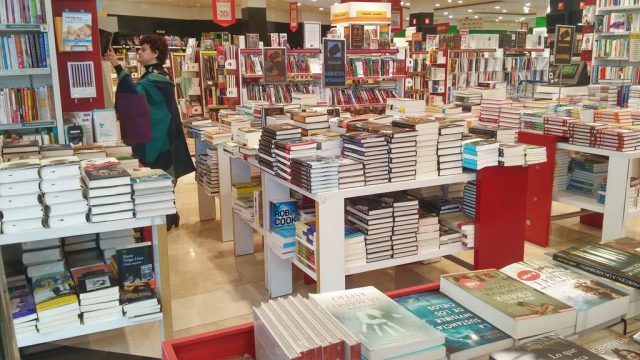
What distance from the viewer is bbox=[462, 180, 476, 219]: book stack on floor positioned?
11.5 ft

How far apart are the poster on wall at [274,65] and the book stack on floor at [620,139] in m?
3.49

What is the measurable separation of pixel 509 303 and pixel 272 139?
2.15m

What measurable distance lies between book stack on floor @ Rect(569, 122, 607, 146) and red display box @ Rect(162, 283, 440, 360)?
144 inches

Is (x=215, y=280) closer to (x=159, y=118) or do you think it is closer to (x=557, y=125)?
(x=159, y=118)

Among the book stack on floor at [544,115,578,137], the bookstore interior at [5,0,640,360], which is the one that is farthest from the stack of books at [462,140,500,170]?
the book stack on floor at [544,115,578,137]

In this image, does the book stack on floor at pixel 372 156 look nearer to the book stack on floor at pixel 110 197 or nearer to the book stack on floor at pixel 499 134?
the book stack on floor at pixel 499 134

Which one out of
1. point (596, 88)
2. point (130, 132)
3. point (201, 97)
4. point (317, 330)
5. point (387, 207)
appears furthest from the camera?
point (201, 97)

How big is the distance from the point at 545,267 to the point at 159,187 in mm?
1601

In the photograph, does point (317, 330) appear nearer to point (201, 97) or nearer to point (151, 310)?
point (151, 310)

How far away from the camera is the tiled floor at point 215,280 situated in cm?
315

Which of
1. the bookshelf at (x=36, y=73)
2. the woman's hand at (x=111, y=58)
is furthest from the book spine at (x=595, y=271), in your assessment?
the woman's hand at (x=111, y=58)

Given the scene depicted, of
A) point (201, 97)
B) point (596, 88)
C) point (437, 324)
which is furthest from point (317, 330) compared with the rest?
point (201, 97)

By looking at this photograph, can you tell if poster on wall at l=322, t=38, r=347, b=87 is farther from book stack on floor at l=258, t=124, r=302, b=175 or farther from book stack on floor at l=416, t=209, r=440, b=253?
book stack on floor at l=416, t=209, r=440, b=253

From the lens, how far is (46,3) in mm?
3633
